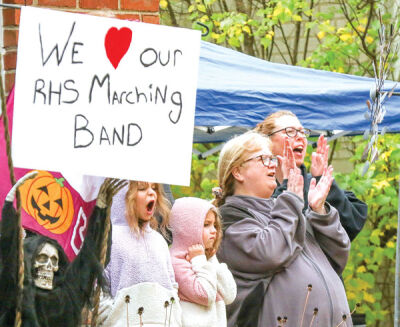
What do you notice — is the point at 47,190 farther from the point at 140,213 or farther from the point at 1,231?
the point at 140,213

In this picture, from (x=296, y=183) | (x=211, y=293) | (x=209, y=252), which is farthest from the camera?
(x=296, y=183)

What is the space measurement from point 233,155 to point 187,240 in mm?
657

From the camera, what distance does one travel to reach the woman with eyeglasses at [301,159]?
5.07 m

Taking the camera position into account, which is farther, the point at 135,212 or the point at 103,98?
the point at 135,212

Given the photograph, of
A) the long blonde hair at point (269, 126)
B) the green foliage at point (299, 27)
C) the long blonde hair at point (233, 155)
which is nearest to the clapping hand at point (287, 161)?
the long blonde hair at point (233, 155)

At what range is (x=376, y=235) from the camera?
32.8 ft

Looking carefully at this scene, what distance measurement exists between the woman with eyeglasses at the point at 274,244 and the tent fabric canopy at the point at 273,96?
97 centimetres

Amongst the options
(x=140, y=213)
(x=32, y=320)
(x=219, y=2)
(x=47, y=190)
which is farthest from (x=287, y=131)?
(x=219, y=2)

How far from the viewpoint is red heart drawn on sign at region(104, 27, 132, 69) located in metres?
3.09

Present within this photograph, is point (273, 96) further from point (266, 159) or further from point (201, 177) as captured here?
point (201, 177)

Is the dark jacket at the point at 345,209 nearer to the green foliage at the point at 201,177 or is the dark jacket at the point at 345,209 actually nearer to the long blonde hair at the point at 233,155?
the long blonde hair at the point at 233,155

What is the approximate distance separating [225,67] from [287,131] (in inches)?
56.0

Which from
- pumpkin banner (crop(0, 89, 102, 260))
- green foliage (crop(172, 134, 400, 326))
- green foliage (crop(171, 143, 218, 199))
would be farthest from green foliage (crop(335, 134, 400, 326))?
pumpkin banner (crop(0, 89, 102, 260))

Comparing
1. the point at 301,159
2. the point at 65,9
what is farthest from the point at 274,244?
the point at 65,9
